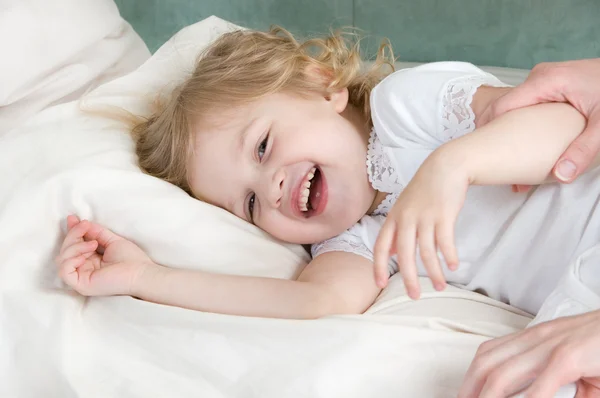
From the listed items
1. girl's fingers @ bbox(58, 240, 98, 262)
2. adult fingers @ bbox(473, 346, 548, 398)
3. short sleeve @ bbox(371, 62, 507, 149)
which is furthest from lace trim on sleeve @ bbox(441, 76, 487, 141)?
girl's fingers @ bbox(58, 240, 98, 262)

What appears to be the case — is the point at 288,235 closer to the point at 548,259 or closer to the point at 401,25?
the point at 548,259

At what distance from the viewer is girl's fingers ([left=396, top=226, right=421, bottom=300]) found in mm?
720

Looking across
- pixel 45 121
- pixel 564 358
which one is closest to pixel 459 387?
pixel 564 358

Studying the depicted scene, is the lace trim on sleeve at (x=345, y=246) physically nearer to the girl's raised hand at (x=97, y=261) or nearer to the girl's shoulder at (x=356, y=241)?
the girl's shoulder at (x=356, y=241)

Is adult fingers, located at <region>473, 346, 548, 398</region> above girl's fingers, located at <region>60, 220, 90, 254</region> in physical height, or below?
above

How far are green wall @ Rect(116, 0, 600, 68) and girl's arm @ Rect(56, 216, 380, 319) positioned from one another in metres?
0.94

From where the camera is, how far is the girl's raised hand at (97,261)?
102 cm

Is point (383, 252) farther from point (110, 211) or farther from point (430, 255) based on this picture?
point (110, 211)

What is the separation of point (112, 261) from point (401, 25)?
3.66 ft

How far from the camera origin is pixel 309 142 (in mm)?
1134

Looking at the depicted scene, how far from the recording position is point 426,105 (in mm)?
1091

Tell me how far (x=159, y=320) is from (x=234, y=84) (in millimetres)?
438

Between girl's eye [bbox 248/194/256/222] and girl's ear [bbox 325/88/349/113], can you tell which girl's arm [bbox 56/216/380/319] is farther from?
girl's ear [bbox 325/88/349/113]

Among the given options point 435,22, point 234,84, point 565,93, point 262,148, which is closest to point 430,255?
point 565,93
